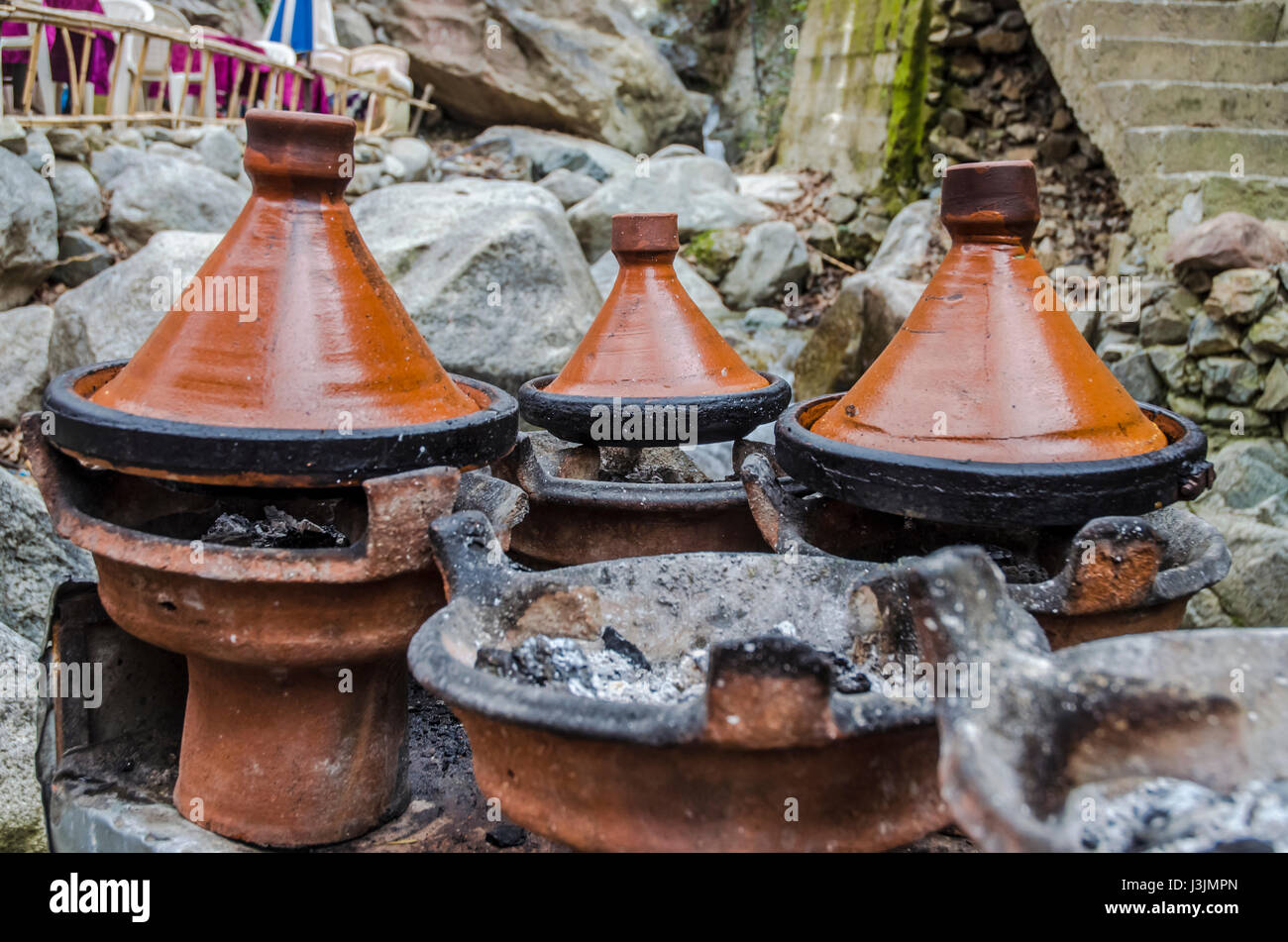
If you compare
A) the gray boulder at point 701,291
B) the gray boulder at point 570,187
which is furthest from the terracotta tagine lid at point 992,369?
the gray boulder at point 570,187

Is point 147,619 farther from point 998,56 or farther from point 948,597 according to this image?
point 998,56

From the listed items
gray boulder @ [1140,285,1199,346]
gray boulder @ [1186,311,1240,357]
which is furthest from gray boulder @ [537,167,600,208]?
gray boulder @ [1186,311,1240,357]

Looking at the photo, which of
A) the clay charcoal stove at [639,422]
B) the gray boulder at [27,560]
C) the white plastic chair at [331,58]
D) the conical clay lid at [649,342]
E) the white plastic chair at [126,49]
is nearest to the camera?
the clay charcoal stove at [639,422]

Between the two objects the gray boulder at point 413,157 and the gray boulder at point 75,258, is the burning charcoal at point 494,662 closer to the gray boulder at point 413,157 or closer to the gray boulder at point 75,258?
the gray boulder at point 75,258

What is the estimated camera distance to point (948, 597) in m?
1.45

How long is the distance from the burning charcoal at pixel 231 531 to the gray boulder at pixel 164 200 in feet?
13.6

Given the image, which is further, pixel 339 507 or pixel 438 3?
pixel 438 3

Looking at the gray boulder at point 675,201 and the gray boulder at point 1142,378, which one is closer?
the gray boulder at point 1142,378

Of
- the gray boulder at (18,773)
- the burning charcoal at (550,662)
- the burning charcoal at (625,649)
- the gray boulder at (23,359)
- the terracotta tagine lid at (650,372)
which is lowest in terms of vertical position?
the gray boulder at (18,773)

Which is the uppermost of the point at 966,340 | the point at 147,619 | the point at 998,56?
the point at 998,56

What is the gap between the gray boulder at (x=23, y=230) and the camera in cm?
511

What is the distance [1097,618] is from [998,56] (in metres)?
7.02
